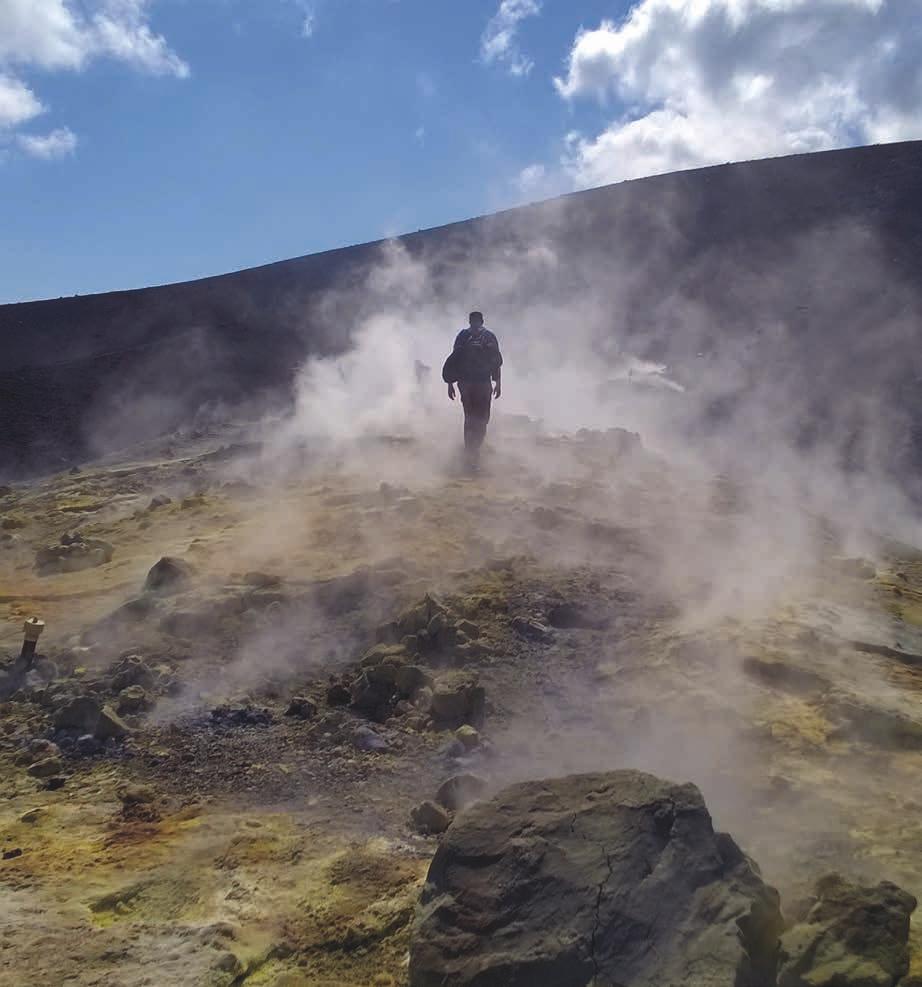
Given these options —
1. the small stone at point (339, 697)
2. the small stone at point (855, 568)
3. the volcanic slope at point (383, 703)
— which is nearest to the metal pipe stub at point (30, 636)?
the volcanic slope at point (383, 703)

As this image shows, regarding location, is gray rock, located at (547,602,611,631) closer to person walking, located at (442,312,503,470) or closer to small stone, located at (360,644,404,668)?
small stone, located at (360,644,404,668)

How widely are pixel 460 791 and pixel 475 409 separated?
573 centimetres

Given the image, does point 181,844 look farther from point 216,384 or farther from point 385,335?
point 216,384

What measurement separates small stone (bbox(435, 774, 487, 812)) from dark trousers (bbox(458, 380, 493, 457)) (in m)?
5.57

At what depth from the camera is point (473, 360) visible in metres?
8.82

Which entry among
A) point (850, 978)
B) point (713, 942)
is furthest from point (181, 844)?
point (850, 978)

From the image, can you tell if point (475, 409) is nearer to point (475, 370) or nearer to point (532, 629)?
point (475, 370)

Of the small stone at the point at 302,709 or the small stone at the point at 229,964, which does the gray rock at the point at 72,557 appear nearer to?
the small stone at the point at 302,709

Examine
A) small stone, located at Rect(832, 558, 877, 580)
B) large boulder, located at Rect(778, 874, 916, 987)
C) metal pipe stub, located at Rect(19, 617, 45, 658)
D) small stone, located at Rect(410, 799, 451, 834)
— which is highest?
metal pipe stub, located at Rect(19, 617, 45, 658)

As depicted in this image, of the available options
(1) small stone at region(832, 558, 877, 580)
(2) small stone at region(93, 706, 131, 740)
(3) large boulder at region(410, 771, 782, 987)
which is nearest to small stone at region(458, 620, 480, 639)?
(2) small stone at region(93, 706, 131, 740)

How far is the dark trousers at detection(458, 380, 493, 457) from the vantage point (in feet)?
28.9

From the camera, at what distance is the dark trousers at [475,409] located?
880 cm

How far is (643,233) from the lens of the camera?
2480 centimetres

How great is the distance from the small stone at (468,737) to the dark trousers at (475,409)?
5113 mm
